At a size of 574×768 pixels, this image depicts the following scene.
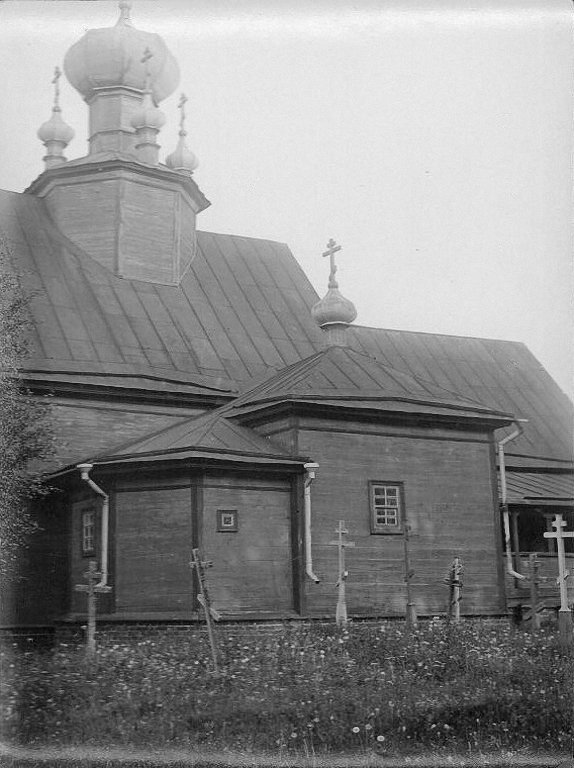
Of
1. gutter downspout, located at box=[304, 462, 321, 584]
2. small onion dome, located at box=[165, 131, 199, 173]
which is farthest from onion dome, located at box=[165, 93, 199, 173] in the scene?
gutter downspout, located at box=[304, 462, 321, 584]

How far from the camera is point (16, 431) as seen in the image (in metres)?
17.1

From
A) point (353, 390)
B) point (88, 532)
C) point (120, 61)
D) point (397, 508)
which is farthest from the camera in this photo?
point (120, 61)

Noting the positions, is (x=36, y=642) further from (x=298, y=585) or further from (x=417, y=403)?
(x=417, y=403)

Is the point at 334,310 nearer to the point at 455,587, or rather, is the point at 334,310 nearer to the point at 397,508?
the point at 397,508

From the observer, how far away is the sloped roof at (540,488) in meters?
21.3

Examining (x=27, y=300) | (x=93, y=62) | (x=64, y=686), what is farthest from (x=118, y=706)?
(x=93, y=62)

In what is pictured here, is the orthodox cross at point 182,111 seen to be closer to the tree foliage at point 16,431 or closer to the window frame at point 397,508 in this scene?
the tree foliage at point 16,431

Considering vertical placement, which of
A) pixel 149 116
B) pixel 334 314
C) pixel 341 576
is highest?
pixel 149 116

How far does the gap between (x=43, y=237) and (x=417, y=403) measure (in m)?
8.24

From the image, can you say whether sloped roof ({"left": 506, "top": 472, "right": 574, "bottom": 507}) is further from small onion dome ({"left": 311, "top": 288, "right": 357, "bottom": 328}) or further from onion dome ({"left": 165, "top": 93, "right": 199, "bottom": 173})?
onion dome ({"left": 165, "top": 93, "right": 199, "bottom": 173})

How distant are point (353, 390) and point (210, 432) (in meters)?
2.46

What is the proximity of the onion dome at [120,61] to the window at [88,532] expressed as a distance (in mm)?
6810

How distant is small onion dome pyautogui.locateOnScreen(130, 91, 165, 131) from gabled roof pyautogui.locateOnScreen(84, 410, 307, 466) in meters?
7.70

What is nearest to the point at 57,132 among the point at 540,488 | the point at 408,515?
the point at 408,515
